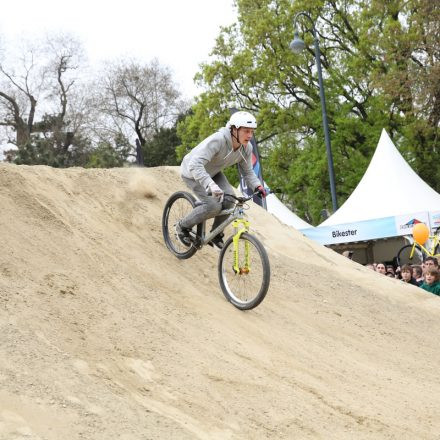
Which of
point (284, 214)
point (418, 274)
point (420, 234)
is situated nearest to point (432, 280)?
point (418, 274)

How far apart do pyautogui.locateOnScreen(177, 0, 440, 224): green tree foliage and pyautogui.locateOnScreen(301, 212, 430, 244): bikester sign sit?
1062 cm

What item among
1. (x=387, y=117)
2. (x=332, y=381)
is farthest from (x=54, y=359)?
(x=387, y=117)

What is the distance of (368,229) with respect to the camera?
15.7m

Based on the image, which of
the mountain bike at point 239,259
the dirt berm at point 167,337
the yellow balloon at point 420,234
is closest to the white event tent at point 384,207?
the yellow balloon at point 420,234

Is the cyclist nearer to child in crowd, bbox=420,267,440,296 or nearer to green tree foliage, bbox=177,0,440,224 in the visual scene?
child in crowd, bbox=420,267,440,296

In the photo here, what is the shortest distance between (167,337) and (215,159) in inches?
100

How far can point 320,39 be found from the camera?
30.1m

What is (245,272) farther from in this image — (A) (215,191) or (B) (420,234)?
(B) (420,234)

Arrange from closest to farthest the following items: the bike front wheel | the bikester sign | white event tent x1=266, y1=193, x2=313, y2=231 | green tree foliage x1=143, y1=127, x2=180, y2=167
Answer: the bike front wheel → the bikester sign → white event tent x1=266, y1=193, x2=313, y2=231 → green tree foliage x1=143, y1=127, x2=180, y2=167

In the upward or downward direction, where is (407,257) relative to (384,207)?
downward

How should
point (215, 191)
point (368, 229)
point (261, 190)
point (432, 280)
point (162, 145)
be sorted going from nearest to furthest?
1. point (215, 191)
2. point (261, 190)
3. point (432, 280)
4. point (368, 229)
5. point (162, 145)

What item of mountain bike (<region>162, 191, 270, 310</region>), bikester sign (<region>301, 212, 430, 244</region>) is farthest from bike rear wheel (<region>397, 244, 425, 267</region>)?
mountain bike (<region>162, 191, 270, 310</region>)

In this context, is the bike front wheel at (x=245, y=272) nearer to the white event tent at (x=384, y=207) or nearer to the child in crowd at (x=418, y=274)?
the child in crowd at (x=418, y=274)

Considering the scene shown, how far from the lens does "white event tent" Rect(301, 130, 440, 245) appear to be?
596 inches
